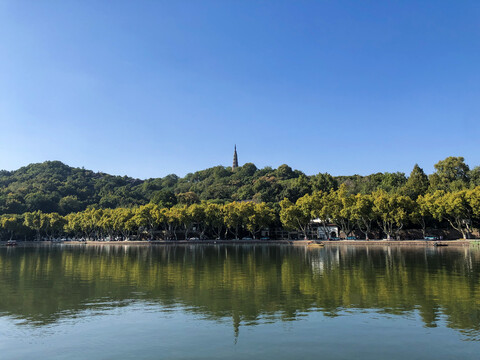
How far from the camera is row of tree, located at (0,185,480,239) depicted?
81.1 m

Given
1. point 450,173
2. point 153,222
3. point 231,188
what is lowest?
point 153,222

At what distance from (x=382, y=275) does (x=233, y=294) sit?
14483 mm

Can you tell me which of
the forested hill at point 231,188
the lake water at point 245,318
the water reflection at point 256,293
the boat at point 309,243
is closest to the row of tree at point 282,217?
the boat at point 309,243

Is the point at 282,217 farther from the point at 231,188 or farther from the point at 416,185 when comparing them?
the point at 231,188

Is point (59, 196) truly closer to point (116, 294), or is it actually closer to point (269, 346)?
point (116, 294)

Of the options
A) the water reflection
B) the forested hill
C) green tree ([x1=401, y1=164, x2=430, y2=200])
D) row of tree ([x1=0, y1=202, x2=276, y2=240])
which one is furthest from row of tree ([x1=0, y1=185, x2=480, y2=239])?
the water reflection

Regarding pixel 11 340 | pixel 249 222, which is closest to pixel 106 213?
pixel 249 222

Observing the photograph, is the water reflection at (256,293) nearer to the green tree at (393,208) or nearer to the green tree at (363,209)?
the green tree at (393,208)

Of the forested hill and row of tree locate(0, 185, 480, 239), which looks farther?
the forested hill

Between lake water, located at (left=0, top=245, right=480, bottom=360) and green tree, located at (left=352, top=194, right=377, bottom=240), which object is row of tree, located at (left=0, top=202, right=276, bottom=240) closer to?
green tree, located at (left=352, top=194, right=377, bottom=240)

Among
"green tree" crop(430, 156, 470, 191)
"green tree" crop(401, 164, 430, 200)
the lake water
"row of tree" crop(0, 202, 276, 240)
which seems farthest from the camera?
"row of tree" crop(0, 202, 276, 240)

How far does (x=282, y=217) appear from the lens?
10125 cm

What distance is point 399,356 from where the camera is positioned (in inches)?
490

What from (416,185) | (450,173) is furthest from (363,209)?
(450,173)
